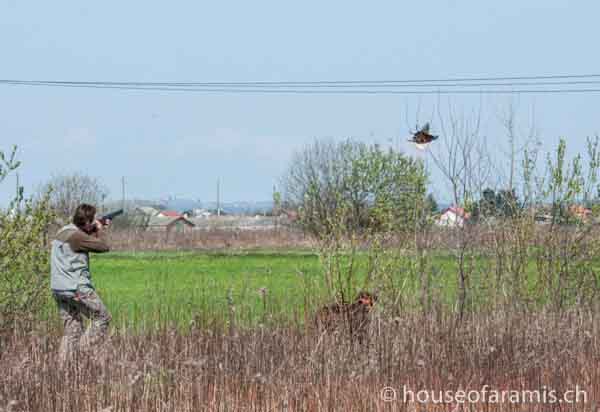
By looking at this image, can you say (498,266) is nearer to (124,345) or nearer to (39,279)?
(124,345)

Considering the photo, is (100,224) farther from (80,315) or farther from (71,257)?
(80,315)

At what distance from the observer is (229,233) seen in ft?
149

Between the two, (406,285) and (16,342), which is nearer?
(16,342)

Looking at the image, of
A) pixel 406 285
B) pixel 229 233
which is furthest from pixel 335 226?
pixel 229 233

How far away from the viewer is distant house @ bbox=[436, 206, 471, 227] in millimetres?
9438

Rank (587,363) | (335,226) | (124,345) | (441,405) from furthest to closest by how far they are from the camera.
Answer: (335,226) → (124,345) → (587,363) → (441,405)

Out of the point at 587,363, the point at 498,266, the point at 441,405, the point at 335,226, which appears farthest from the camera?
the point at 498,266

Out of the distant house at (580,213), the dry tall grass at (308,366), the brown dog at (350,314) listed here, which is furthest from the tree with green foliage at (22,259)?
the distant house at (580,213)

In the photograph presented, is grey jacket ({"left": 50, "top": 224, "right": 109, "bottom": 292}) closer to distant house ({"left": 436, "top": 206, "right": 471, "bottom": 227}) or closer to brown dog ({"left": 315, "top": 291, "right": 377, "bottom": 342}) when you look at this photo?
brown dog ({"left": 315, "top": 291, "right": 377, "bottom": 342})

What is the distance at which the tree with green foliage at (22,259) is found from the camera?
28.0ft

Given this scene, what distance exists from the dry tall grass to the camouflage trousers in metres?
0.17

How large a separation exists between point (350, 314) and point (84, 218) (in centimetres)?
249

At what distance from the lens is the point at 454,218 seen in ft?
31.8

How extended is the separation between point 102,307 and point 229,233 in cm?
3696
